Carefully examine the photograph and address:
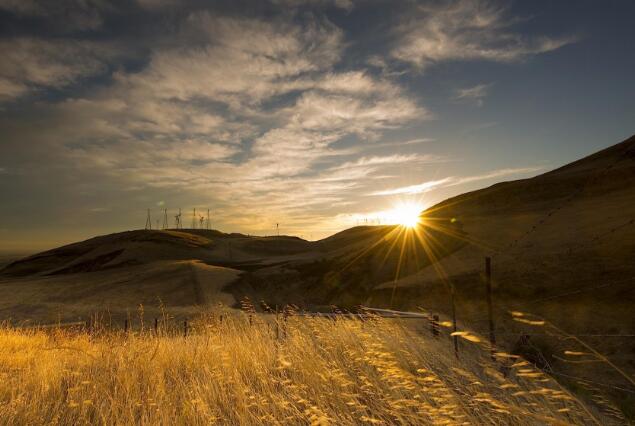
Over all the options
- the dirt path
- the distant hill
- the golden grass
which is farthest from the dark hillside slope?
the dirt path

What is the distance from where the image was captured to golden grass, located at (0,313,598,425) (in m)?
5.23

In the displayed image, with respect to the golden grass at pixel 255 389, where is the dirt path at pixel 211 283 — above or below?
below

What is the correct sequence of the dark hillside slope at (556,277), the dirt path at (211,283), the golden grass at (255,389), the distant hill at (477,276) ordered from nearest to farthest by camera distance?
the golden grass at (255,389)
the dark hillside slope at (556,277)
the distant hill at (477,276)
the dirt path at (211,283)

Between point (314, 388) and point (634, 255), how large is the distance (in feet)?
112

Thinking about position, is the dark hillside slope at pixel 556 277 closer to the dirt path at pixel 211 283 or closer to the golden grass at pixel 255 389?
the golden grass at pixel 255 389

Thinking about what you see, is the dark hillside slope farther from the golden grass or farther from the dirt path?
the dirt path

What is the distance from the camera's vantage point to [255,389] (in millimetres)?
6676

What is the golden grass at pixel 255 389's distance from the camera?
206 inches

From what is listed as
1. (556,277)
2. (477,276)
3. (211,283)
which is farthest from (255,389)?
(211,283)

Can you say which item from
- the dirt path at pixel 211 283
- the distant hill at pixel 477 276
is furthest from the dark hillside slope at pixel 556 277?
the dirt path at pixel 211 283

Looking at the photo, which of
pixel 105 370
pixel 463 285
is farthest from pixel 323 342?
pixel 463 285

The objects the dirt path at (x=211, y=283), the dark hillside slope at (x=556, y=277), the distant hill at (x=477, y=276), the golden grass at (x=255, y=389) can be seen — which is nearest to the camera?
the golden grass at (x=255, y=389)

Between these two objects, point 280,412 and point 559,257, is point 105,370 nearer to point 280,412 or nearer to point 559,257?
point 280,412

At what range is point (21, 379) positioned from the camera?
717cm
